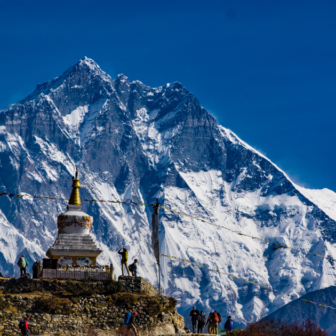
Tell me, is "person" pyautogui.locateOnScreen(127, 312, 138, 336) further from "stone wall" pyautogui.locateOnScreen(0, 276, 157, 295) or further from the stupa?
the stupa

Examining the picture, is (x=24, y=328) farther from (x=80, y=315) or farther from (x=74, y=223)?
(x=74, y=223)

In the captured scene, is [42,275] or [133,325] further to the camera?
[42,275]

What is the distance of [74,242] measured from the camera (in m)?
51.9

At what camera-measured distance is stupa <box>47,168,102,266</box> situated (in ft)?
167

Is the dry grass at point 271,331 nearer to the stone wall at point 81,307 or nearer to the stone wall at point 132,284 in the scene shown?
the stone wall at point 81,307

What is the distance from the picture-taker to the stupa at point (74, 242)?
5081cm

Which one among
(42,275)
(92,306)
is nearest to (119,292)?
(92,306)

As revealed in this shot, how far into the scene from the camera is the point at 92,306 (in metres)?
41.5

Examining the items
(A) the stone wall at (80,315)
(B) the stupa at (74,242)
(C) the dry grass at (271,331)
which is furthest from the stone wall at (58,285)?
(B) the stupa at (74,242)

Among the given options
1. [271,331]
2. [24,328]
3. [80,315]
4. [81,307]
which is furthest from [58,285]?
[271,331]

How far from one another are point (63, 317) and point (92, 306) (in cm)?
195

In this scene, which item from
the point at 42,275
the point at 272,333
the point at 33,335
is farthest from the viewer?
the point at 272,333

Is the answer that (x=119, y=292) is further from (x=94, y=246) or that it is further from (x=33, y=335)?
(x=94, y=246)

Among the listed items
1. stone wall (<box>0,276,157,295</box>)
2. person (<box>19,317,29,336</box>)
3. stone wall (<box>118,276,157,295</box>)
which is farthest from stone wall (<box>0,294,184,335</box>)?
person (<box>19,317,29,336</box>)
